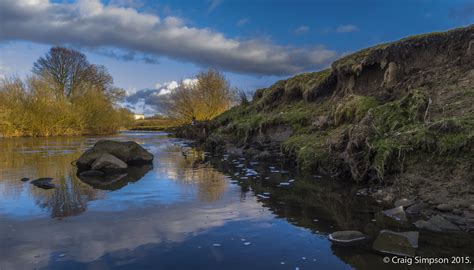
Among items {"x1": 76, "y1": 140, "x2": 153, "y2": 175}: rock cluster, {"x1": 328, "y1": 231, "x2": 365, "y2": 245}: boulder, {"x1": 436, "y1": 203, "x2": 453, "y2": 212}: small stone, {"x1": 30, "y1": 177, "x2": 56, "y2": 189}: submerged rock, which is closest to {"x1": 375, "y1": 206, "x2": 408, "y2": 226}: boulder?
{"x1": 436, "y1": 203, "x2": 453, "y2": 212}: small stone

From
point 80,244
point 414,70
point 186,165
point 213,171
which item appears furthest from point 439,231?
point 186,165

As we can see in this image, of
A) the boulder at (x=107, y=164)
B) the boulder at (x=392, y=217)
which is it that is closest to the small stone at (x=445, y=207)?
the boulder at (x=392, y=217)

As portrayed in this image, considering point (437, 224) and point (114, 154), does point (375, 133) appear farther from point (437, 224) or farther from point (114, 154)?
point (114, 154)

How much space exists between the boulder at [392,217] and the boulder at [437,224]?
12.5 inches

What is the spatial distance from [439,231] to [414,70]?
35.5 feet

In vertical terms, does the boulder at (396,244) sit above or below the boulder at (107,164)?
below

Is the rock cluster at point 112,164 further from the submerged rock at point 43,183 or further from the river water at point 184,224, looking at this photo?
the submerged rock at point 43,183

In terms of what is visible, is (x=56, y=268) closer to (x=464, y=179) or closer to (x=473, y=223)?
(x=473, y=223)

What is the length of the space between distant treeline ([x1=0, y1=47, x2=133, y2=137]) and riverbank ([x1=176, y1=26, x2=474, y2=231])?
27.4 m

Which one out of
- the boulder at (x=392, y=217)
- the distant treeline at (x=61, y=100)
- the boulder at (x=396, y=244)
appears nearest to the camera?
the boulder at (x=396, y=244)

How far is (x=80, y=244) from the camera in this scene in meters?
5.80

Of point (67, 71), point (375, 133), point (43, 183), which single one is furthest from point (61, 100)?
point (375, 133)

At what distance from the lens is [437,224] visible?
649 cm

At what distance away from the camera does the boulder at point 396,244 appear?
210 inches
